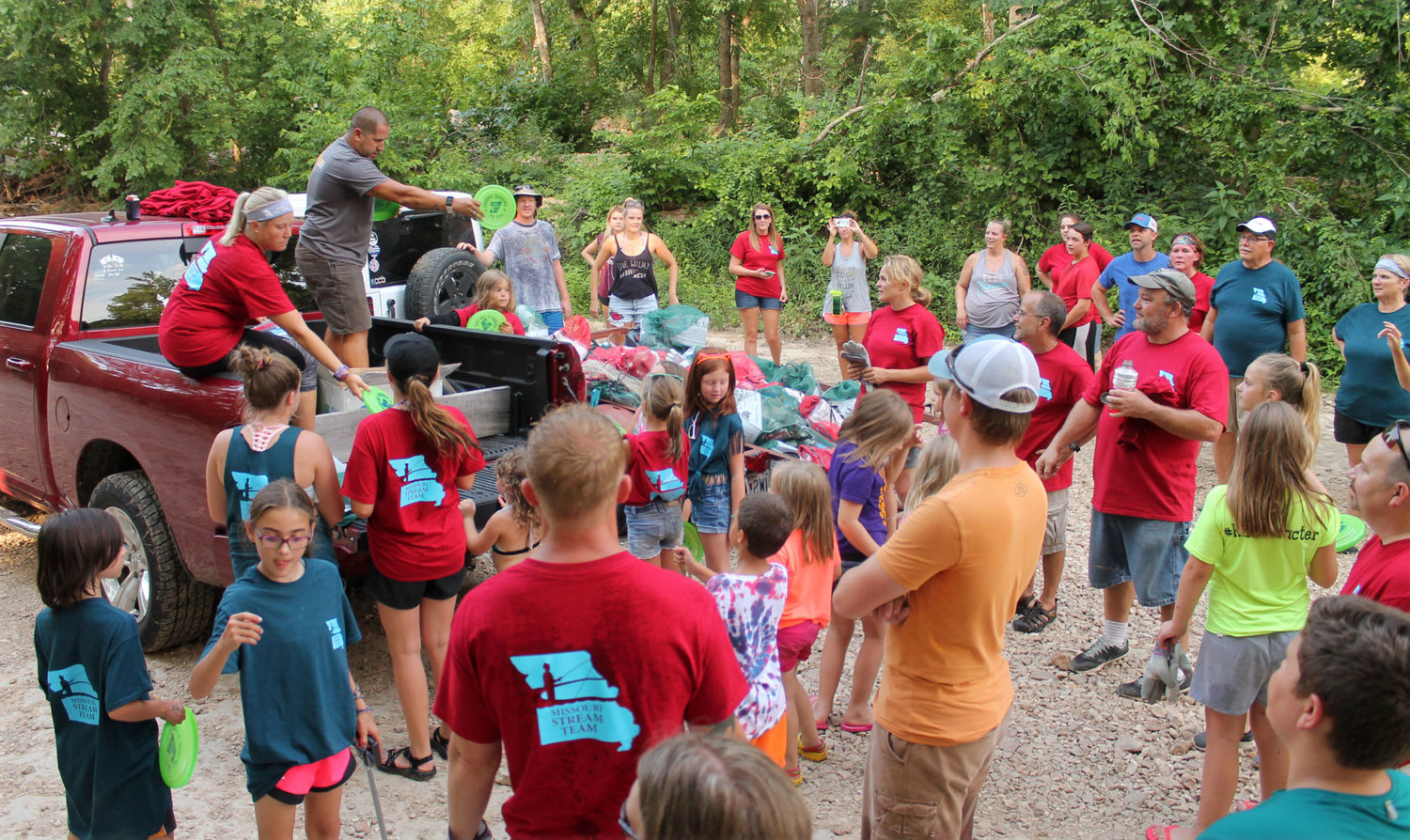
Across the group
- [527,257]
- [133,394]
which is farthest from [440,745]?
[527,257]

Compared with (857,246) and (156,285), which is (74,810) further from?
(857,246)

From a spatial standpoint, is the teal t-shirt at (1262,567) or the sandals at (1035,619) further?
the sandals at (1035,619)

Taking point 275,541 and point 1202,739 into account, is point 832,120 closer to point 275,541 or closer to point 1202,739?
point 1202,739

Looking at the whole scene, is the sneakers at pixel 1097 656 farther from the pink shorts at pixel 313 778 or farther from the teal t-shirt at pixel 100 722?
the teal t-shirt at pixel 100 722

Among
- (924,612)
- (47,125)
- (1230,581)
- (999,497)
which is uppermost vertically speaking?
(47,125)

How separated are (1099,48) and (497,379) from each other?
10.2m

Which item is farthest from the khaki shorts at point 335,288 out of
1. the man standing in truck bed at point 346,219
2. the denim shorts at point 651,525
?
the denim shorts at point 651,525

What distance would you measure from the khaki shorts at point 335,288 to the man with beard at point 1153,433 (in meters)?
3.87

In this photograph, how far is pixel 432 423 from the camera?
3.68m

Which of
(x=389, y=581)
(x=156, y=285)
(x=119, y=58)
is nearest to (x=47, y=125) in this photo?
(x=119, y=58)

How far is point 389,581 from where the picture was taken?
151 inches

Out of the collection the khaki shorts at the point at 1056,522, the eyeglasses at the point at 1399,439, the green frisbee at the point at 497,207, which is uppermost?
the green frisbee at the point at 497,207

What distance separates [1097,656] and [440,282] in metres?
5.81

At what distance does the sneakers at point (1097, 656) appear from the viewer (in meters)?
4.79
